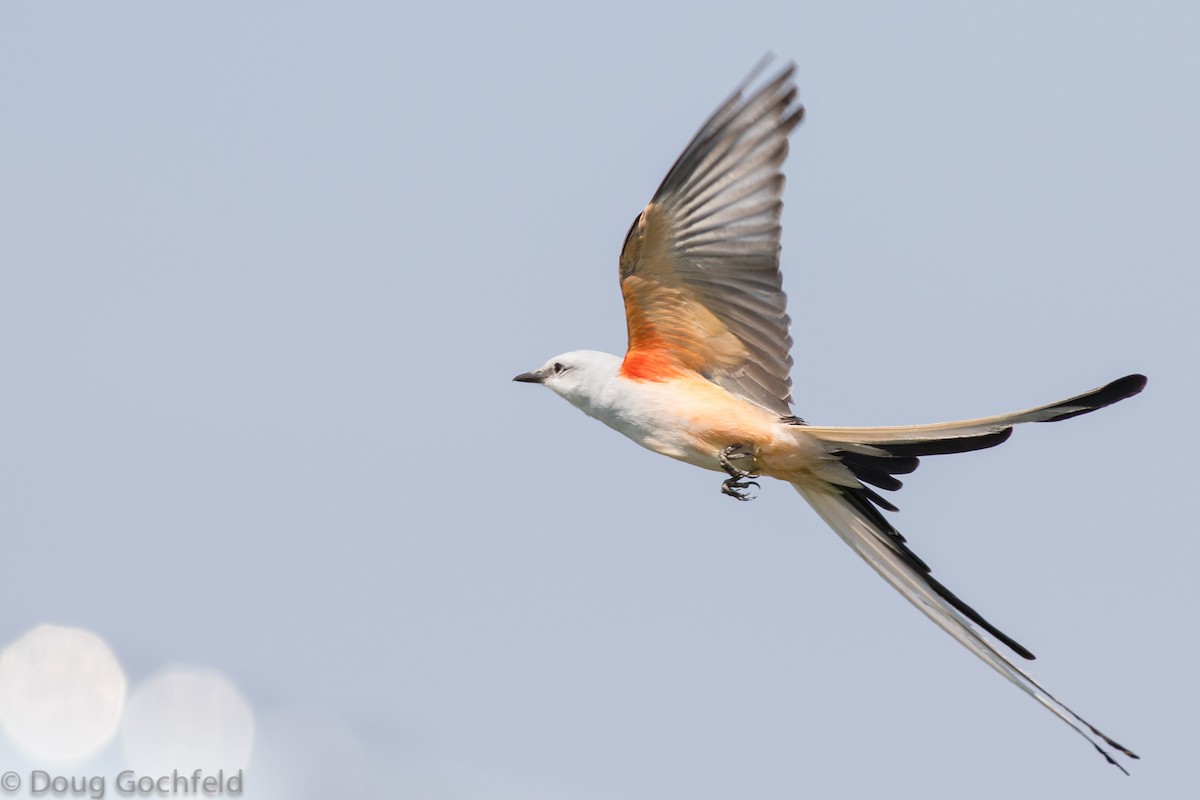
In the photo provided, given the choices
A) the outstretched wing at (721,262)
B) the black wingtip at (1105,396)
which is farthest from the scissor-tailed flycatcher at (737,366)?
the black wingtip at (1105,396)

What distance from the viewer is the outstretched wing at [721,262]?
23.4 ft

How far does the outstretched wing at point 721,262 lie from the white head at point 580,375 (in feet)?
0.46

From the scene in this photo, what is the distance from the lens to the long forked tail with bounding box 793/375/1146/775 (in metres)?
6.48

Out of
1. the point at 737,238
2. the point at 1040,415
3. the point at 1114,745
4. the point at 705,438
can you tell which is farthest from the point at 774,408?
the point at 1114,745

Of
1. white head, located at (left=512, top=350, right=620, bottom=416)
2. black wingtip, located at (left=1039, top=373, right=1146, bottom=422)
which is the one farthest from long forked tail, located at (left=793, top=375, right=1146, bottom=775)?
white head, located at (left=512, top=350, right=620, bottom=416)

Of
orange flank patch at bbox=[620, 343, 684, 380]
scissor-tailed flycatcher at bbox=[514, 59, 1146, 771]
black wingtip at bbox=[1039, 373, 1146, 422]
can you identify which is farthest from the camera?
orange flank patch at bbox=[620, 343, 684, 380]

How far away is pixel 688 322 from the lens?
25.1ft

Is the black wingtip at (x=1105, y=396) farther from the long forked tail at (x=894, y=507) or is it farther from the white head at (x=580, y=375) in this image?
the white head at (x=580, y=375)

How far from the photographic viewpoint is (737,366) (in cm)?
770

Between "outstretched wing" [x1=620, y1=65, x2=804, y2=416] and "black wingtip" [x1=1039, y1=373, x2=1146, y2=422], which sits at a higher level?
"outstretched wing" [x1=620, y1=65, x2=804, y2=416]

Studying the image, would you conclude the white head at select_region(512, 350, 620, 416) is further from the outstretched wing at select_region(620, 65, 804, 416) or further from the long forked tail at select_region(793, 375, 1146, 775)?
the long forked tail at select_region(793, 375, 1146, 775)

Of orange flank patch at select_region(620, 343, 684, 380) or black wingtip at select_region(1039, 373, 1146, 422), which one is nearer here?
black wingtip at select_region(1039, 373, 1146, 422)

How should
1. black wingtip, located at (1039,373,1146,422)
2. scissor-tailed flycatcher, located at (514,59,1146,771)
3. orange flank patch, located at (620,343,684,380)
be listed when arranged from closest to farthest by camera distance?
black wingtip, located at (1039,373,1146,422)
scissor-tailed flycatcher, located at (514,59,1146,771)
orange flank patch, located at (620,343,684,380)

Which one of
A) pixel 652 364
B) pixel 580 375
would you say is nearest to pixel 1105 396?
pixel 652 364
